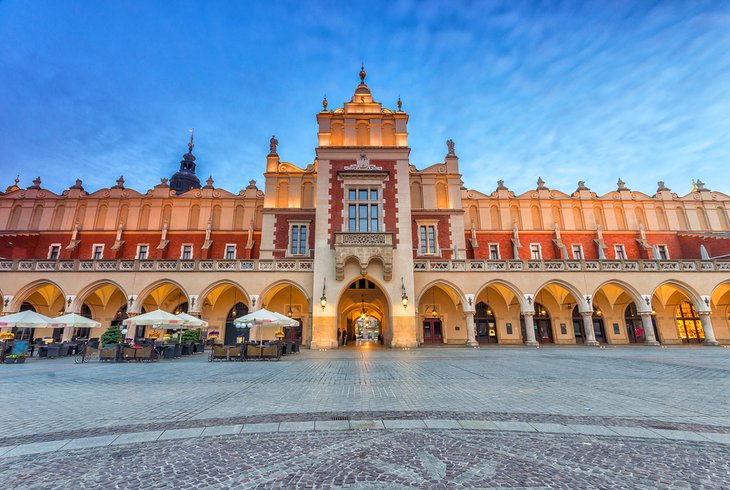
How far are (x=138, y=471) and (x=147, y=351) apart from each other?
602 inches

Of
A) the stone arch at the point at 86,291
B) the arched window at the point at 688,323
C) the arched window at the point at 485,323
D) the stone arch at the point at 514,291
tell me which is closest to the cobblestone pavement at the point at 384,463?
the stone arch at the point at 514,291

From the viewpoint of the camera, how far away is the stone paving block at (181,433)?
16.2 feet

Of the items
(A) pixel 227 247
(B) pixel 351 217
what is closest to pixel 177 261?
(A) pixel 227 247

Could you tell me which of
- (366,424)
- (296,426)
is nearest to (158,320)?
(296,426)

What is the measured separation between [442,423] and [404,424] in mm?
621

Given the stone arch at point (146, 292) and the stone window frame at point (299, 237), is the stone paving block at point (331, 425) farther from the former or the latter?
the stone window frame at point (299, 237)

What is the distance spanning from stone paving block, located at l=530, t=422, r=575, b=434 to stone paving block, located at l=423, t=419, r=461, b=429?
47.9 inches

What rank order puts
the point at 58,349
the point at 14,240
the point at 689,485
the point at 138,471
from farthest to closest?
1. the point at 14,240
2. the point at 58,349
3. the point at 138,471
4. the point at 689,485

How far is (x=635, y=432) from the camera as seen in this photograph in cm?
511

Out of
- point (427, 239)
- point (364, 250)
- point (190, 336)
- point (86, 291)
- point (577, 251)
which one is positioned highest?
point (427, 239)

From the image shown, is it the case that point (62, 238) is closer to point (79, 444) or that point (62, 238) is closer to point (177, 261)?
point (177, 261)

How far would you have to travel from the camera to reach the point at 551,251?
3177 centimetres

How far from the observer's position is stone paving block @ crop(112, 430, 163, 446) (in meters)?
4.80

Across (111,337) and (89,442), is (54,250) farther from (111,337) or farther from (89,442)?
(89,442)
